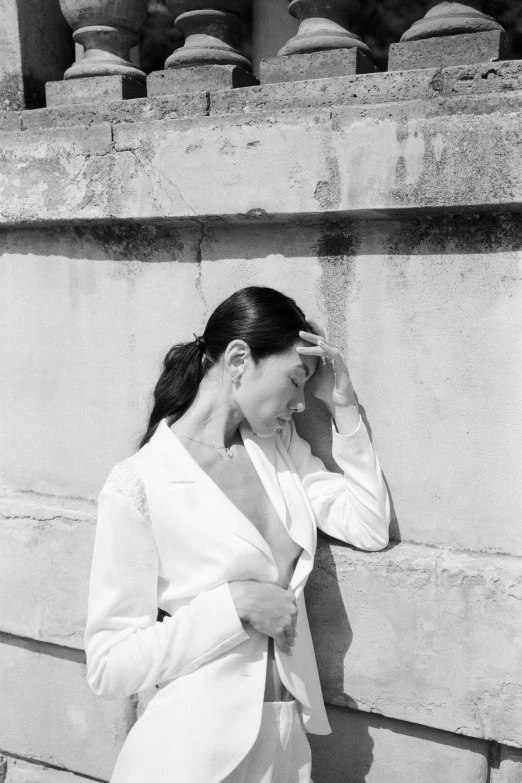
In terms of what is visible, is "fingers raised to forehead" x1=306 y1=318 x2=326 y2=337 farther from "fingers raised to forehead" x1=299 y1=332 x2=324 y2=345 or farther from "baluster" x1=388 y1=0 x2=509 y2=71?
"baluster" x1=388 y1=0 x2=509 y2=71

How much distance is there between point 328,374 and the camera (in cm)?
244

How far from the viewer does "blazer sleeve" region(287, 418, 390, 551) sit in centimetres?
238

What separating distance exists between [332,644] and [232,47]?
6.47ft

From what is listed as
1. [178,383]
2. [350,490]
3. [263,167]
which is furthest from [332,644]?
[263,167]

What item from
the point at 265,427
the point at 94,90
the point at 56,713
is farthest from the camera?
the point at 56,713

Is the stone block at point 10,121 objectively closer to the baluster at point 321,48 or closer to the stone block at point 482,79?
the baluster at point 321,48

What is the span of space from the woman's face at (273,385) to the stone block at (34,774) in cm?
172

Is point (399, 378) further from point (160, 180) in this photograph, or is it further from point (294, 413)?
point (160, 180)

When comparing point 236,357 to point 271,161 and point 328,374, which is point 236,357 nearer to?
point 328,374

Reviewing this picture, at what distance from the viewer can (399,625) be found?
A: 2.45 metres

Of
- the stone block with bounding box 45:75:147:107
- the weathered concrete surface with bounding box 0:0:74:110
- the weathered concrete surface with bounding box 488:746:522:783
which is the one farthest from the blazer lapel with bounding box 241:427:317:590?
the weathered concrete surface with bounding box 0:0:74:110

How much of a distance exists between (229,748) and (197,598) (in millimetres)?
408

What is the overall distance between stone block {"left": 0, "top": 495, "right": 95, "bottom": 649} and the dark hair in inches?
23.5

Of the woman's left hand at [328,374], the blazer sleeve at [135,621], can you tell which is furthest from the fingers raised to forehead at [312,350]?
the blazer sleeve at [135,621]
